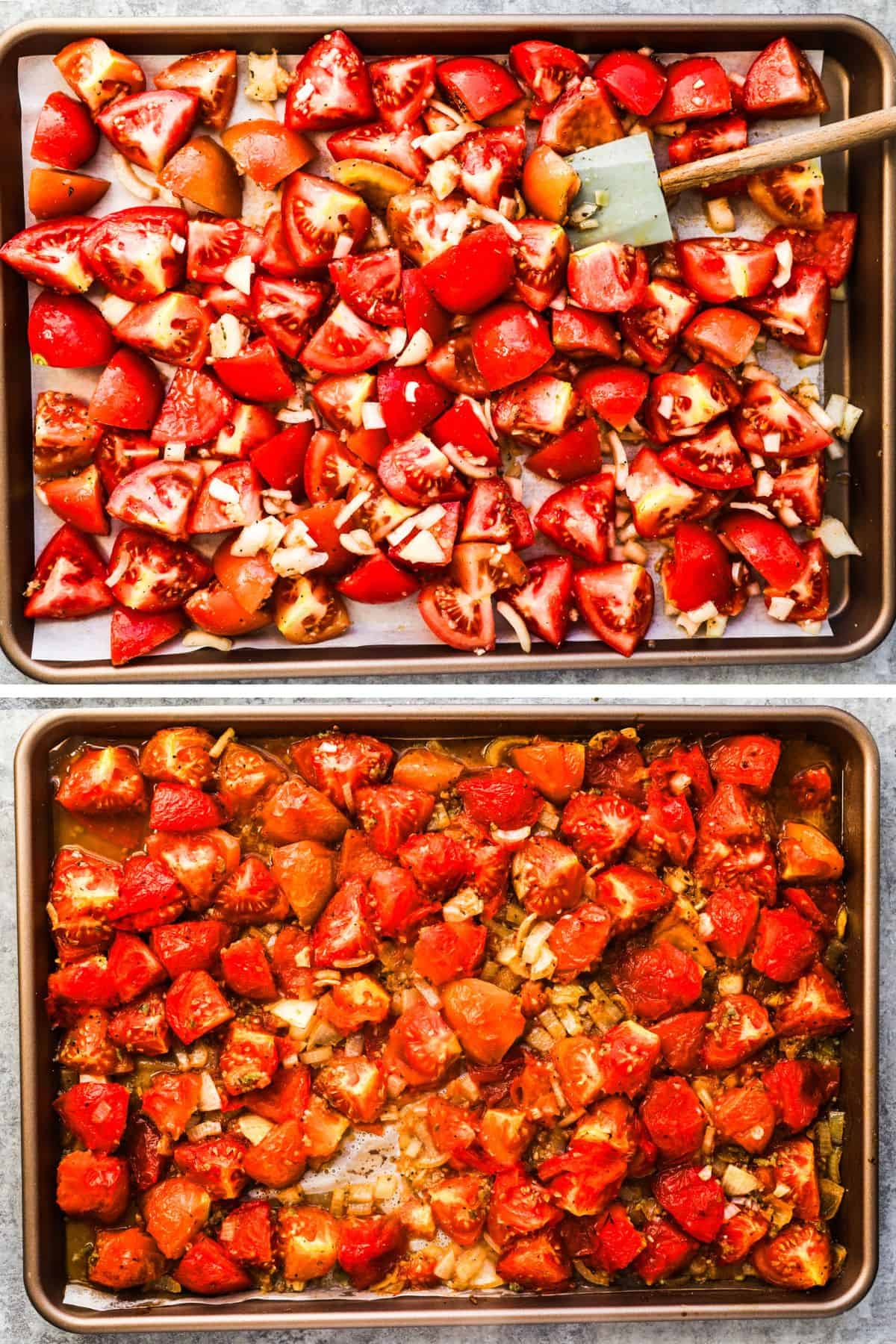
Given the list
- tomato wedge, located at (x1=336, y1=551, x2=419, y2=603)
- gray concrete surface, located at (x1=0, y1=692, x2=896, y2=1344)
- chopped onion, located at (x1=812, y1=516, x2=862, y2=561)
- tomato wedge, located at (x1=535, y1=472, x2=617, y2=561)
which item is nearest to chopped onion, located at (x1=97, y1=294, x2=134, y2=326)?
tomato wedge, located at (x1=336, y1=551, x2=419, y2=603)

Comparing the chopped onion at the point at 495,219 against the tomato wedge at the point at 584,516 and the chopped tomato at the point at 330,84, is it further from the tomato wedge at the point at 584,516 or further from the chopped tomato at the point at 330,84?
the tomato wedge at the point at 584,516

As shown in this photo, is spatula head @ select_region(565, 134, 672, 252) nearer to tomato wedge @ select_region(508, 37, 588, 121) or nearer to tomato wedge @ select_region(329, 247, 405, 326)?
tomato wedge @ select_region(508, 37, 588, 121)

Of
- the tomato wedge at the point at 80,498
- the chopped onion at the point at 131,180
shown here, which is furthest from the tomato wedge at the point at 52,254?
the tomato wedge at the point at 80,498

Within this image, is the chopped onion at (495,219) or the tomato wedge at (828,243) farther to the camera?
the tomato wedge at (828,243)

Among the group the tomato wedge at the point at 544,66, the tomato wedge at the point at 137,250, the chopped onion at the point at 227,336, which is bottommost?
the chopped onion at the point at 227,336

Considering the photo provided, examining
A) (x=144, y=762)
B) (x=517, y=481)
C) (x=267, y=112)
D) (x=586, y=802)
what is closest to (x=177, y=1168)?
(x=144, y=762)

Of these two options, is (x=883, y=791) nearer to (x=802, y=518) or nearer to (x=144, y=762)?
→ (x=802, y=518)
